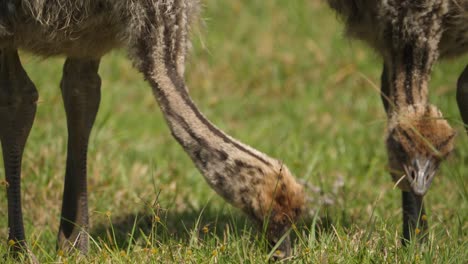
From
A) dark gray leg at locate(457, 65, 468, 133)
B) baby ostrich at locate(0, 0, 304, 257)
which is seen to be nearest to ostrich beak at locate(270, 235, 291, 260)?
baby ostrich at locate(0, 0, 304, 257)

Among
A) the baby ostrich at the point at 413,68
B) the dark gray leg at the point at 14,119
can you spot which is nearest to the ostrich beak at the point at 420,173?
the baby ostrich at the point at 413,68

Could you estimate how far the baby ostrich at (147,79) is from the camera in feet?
14.4

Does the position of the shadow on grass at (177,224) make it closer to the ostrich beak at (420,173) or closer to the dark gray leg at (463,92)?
the ostrich beak at (420,173)

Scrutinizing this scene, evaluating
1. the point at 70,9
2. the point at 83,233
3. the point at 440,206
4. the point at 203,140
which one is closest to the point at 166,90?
the point at 203,140

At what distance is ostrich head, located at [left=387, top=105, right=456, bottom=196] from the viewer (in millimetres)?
4664

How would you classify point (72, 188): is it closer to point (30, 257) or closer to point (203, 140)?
point (30, 257)

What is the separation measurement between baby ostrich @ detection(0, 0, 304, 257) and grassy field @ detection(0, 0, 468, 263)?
0.20 meters

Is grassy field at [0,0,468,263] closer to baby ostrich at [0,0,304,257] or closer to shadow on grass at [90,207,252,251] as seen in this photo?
shadow on grass at [90,207,252,251]

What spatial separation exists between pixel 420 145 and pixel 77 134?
6.72ft

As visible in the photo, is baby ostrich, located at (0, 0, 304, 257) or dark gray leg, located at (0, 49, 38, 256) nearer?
baby ostrich, located at (0, 0, 304, 257)

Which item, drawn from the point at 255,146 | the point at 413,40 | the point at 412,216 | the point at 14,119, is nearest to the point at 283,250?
the point at 412,216

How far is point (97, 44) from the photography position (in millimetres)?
4992

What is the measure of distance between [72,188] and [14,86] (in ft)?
2.65

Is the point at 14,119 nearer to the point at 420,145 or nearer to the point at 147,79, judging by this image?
the point at 147,79
